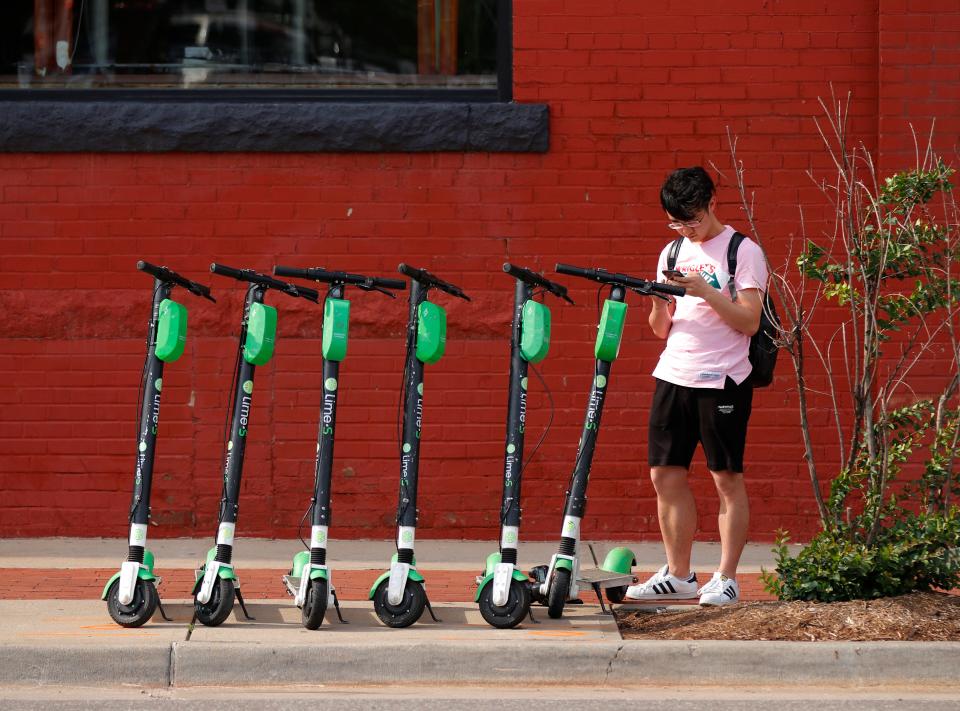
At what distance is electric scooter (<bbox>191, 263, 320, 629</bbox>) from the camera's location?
5.84 m

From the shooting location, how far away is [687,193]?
6117 mm

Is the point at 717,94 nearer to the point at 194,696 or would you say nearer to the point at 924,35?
the point at 924,35

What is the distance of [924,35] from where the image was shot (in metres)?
7.88

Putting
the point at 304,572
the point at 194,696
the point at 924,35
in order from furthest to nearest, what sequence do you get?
the point at 924,35 < the point at 304,572 < the point at 194,696

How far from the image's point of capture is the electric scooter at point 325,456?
580cm

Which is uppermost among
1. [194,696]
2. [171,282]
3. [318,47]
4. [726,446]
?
[318,47]

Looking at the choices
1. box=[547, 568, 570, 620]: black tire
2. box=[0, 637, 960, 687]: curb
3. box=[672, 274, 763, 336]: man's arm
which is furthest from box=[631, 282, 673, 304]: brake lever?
box=[0, 637, 960, 687]: curb

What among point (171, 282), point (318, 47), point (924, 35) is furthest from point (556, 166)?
point (171, 282)

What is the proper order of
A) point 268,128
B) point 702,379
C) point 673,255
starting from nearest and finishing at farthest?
point 702,379 < point 673,255 < point 268,128

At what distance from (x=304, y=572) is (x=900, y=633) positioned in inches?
94.7

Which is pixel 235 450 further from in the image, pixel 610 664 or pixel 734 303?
pixel 734 303

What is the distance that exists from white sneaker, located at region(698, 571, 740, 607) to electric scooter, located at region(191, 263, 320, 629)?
1976 mm

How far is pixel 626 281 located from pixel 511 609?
56.3 inches

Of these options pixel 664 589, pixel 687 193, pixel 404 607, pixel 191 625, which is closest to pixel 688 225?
pixel 687 193
